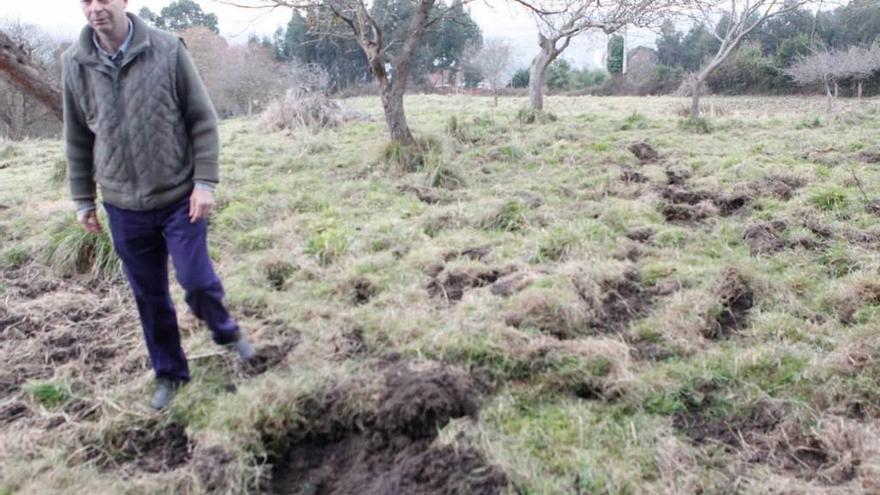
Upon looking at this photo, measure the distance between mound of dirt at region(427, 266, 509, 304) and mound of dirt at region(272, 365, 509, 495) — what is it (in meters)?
1.09

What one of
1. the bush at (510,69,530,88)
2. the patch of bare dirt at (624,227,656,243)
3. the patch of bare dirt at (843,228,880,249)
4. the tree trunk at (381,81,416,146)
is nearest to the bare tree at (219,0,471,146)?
the tree trunk at (381,81,416,146)

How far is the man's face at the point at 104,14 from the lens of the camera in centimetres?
227

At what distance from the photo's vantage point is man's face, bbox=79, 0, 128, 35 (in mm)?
2270

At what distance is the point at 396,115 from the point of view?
774cm

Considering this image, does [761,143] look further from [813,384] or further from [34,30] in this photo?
[34,30]

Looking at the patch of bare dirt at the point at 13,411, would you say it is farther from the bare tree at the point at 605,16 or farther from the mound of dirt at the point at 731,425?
the bare tree at the point at 605,16

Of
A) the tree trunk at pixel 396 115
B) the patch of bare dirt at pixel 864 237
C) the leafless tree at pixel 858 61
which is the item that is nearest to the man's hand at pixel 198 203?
the patch of bare dirt at pixel 864 237

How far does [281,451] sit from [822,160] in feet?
22.4

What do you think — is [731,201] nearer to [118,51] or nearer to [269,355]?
[269,355]

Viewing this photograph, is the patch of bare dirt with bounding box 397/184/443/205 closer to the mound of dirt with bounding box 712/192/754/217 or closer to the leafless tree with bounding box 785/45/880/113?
the mound of dirt with bounding box 712/192/754/217

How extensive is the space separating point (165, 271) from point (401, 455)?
1268mm

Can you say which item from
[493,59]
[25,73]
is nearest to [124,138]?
[25,73]

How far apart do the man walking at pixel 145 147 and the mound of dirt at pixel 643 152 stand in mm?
6007

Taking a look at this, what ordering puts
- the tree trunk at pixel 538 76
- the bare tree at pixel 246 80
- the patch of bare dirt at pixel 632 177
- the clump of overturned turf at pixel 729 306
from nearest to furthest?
the clump of overturned turf at pixel 729 306, the patch of bare dirt at pixel 632 177, the tree trunk at pixel 538 76, the bare tree at pixel 246 80
